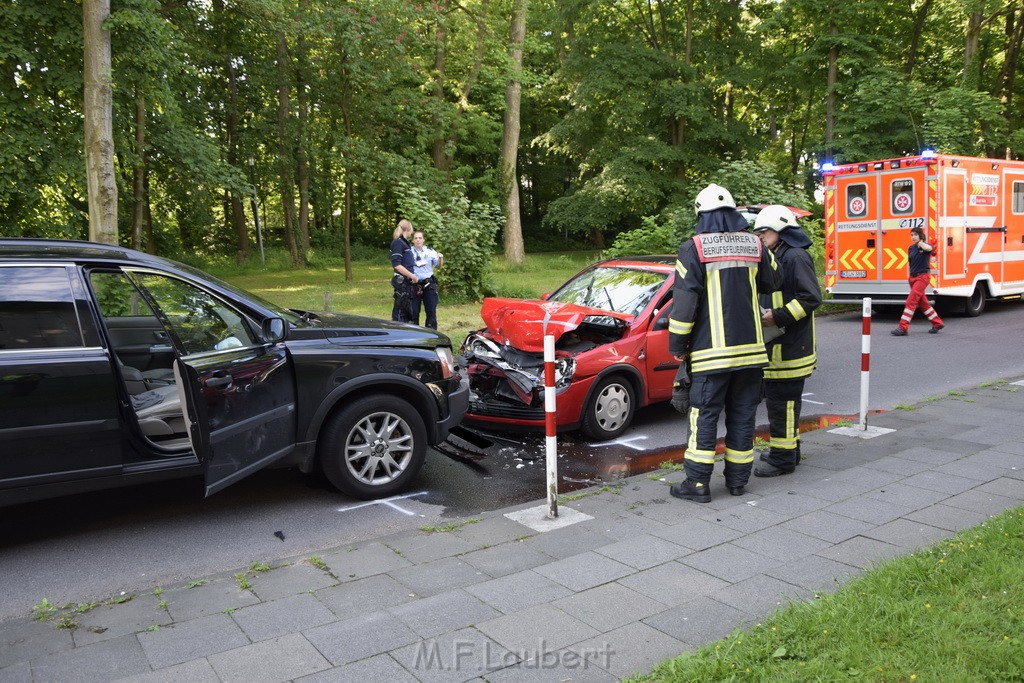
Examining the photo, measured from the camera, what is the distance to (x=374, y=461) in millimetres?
5488

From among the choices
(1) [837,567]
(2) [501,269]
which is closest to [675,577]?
(1) [837,567]

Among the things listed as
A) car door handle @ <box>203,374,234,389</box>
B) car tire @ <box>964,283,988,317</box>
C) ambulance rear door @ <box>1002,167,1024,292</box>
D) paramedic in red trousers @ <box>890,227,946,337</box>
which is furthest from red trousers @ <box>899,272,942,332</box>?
car door handle @ <box>203,374,234,389</box>

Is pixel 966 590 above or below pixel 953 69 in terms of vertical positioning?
below

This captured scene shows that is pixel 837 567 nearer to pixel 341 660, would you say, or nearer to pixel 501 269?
pixel 341 660

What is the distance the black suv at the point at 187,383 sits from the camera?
4391 mm

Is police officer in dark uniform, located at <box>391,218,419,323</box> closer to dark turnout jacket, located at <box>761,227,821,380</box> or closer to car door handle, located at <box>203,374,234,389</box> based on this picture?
dark turnout jacket, located at <box>761,227,821,380</box>

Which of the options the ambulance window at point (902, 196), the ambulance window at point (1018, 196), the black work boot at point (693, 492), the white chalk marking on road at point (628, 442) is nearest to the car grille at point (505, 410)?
the white chalk marking on road at point (628, 442)

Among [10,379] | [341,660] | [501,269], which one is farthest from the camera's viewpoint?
[501,269]

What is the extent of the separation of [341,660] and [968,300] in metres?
15.5

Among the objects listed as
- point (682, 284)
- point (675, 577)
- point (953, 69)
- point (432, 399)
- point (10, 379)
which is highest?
point (953, 69)

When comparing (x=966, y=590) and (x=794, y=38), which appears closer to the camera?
(x=966, y=590)

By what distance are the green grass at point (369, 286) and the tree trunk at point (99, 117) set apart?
3.28 metres

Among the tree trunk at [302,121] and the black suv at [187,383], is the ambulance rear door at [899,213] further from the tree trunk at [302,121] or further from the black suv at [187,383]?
the tree trunk at [302,121]

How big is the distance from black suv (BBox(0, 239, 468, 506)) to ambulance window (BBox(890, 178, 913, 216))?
37.4 ft
